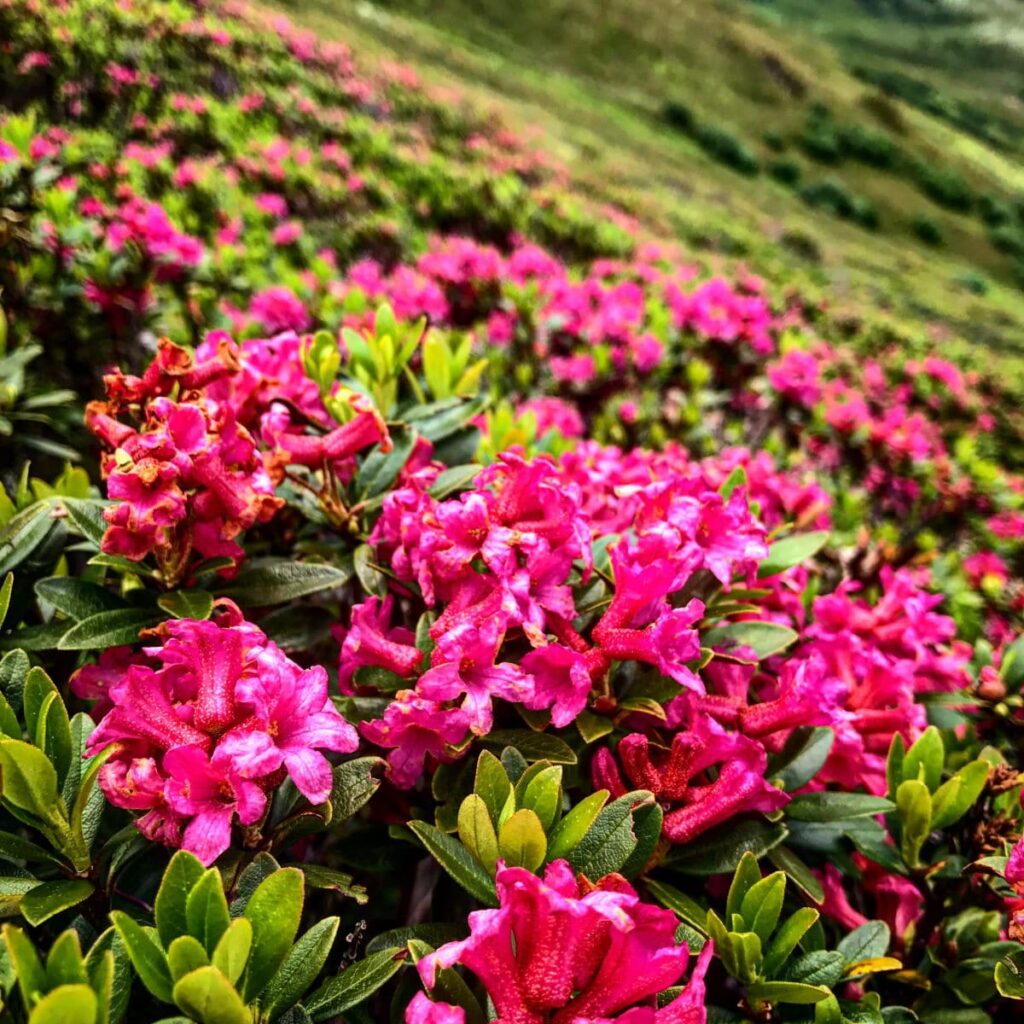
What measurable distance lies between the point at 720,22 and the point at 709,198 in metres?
23.0

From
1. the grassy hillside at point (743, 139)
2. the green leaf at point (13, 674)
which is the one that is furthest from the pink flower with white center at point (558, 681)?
the grassy hillside at point (743, 139)

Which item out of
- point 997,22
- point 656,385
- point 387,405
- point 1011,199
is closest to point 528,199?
point 656,385

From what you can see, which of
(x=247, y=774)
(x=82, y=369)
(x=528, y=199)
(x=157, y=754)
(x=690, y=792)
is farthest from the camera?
(x=528, y=199)

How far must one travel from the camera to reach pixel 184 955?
69 centimetres

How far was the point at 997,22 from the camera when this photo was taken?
93312 mm

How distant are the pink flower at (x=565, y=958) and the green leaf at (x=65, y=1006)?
11.0 inches

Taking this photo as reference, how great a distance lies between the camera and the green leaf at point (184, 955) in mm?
681

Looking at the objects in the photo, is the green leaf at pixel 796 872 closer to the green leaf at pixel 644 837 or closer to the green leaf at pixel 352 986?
the green leaf at pixel 644 837

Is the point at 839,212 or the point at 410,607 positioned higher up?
the point at 839,212

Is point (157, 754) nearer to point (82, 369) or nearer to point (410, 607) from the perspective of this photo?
point (410, 607)

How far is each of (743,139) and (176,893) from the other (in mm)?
35543

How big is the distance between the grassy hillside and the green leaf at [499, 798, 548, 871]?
1055cm

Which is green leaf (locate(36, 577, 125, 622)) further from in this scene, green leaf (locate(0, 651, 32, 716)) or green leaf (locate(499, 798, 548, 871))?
green leaf (locate(499, 798, 548, 871))

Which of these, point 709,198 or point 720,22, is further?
point 720,22
